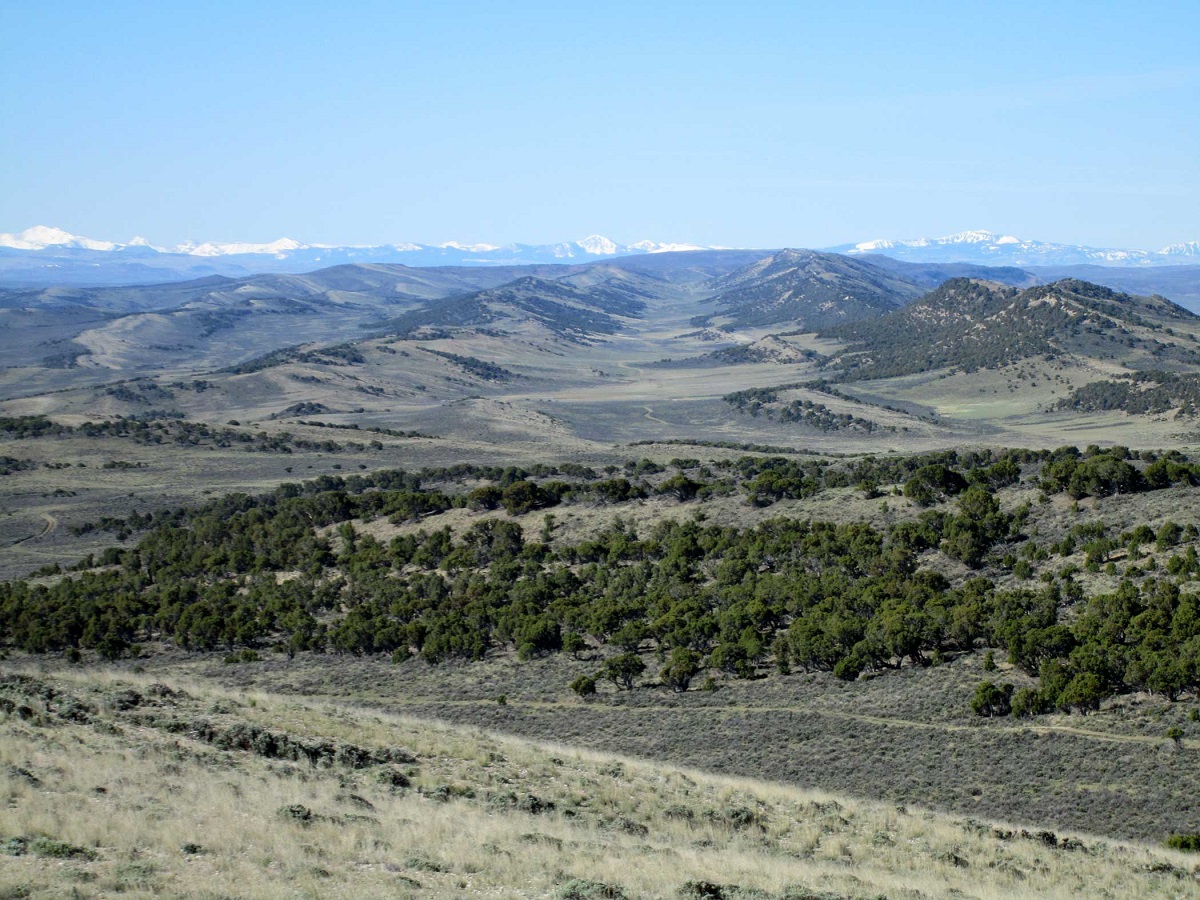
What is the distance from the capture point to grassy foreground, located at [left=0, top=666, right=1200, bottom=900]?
10.5 metres

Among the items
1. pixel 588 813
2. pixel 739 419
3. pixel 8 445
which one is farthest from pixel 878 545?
pixel 739 419

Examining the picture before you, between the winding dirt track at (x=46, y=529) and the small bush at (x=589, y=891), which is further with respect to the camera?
the winding dirt track at (x=46, y=529)

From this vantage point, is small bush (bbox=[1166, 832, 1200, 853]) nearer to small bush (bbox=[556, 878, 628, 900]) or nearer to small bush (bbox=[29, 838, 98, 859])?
small bush (bbox=[556, 878, 628, 900])

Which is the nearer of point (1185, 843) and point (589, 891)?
point (589, 891)

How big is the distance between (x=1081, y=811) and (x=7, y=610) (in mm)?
35523

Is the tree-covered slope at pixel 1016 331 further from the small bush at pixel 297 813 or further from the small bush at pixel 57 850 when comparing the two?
the small bush at pixel 57 850

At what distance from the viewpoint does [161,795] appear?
13.0 metres

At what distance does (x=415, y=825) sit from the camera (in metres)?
12.9

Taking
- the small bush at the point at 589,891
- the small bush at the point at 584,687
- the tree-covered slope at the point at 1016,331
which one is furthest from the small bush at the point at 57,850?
the tree-covered slope at the point at 1016,331

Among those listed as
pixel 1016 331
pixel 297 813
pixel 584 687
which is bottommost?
pixel 584 687

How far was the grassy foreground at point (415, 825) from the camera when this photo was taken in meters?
10.5

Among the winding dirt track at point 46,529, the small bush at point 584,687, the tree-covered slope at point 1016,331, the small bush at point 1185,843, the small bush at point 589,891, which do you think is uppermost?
the tree-covered slope at point 1016,331

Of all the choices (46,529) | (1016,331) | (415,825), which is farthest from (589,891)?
(1016,331)

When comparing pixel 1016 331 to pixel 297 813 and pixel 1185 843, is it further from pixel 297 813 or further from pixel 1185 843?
pixel 297 813
